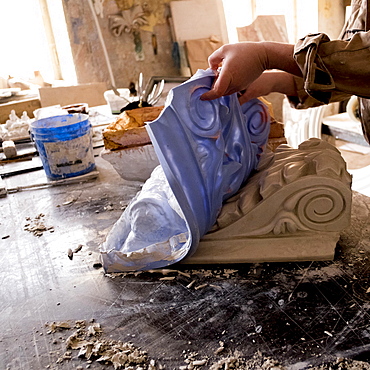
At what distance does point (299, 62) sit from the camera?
134 cm

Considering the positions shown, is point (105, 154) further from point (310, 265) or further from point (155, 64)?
point (155, 64)

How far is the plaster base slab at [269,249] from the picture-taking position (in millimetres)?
1399

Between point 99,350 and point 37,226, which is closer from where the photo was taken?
point 99,350

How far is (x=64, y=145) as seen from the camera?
2.29 metres

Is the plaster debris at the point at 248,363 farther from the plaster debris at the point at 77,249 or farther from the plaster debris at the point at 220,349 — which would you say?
the plaster debris at the point at 77,249

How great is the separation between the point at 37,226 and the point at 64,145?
578 millimetres

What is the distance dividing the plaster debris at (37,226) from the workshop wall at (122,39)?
422 centimetres

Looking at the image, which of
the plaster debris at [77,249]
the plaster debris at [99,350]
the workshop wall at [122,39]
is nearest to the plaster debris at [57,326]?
the plaster debris at [99,350]

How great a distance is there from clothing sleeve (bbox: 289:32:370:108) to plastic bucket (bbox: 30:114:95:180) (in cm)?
131

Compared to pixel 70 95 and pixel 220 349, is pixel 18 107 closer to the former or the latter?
pixel 70 95

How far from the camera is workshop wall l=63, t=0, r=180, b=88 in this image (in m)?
5.58

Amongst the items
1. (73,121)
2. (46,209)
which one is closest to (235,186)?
(46,209)

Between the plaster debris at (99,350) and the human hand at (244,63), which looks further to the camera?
the human hand at (244,63)

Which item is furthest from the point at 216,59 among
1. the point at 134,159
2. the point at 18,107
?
the point at 18,107
